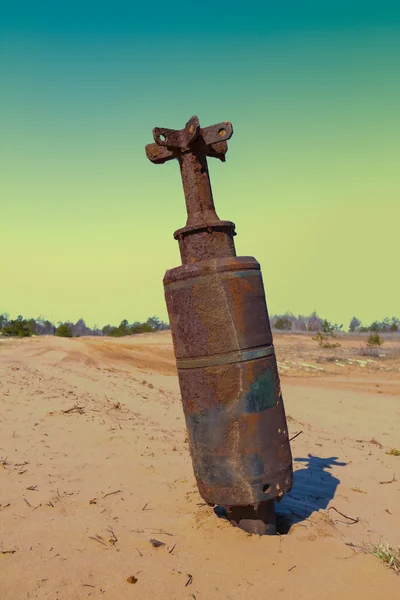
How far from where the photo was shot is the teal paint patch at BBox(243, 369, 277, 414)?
3.29 metres

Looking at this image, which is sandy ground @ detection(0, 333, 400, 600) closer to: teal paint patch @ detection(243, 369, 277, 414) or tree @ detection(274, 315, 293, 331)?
teal paint patch @ detection(243, 369, 277, 414)

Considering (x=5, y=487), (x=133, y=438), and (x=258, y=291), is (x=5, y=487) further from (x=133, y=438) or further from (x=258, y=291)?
(x=258, y=291)

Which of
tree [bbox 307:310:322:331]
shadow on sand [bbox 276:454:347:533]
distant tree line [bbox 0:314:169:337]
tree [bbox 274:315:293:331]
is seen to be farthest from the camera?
tree [bbox 307:310:322:331]

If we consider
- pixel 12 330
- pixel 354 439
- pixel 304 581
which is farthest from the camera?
pixel 12 330

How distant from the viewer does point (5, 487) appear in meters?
4.09

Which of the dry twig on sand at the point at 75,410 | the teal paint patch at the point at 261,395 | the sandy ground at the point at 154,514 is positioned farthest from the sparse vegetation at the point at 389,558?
the dry twig on sand at the point at 75,410

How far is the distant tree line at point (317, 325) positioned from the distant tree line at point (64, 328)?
1402cm

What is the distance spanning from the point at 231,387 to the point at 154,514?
129 cm

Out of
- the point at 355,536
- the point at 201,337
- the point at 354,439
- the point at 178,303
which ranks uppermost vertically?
the point at 178,303

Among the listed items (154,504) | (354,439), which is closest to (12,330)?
(354,439)

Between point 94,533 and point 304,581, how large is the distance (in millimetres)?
1375

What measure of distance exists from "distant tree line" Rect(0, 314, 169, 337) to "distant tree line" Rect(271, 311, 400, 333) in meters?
14.0

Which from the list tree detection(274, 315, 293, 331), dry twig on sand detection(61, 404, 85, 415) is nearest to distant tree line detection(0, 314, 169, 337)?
tree detection(274, 315, 293, 331)

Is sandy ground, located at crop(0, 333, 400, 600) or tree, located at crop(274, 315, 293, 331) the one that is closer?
sandy ground, located at crop(0, 333, 400, 600)
